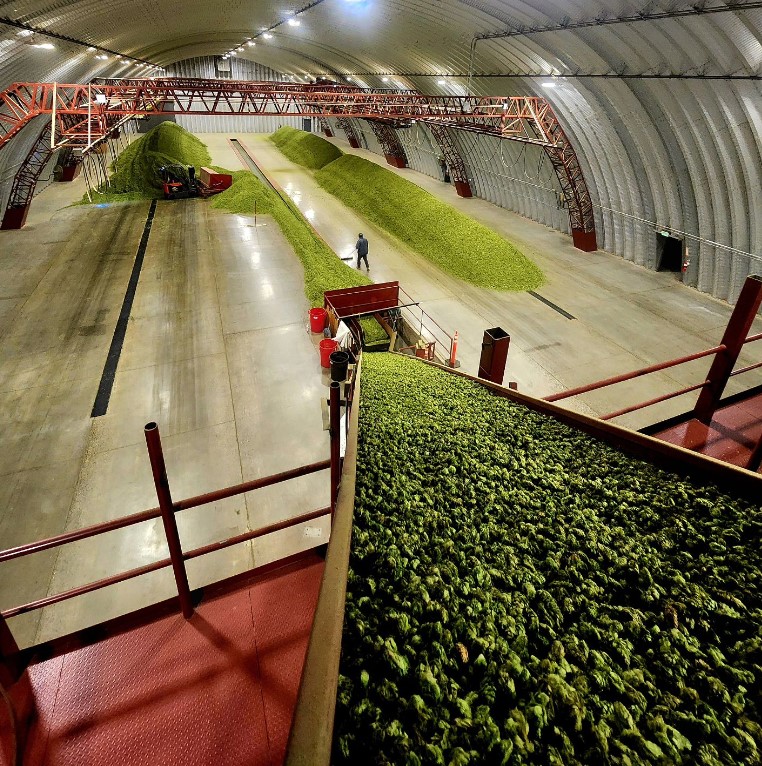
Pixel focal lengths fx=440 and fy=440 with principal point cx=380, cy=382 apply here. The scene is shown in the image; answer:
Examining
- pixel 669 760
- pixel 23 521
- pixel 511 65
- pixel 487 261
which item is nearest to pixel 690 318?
pixel 487 261

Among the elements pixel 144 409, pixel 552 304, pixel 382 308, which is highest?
pixel 552 304

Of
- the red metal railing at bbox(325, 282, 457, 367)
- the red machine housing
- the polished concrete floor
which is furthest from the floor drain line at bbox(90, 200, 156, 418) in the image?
the red machine housing

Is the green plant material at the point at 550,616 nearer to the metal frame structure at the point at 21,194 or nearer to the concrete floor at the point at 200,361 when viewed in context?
the concrete floor at the point at 200,361

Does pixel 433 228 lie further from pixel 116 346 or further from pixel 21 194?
pixel 21 194

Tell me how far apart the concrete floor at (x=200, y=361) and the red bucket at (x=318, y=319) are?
18.6 inches

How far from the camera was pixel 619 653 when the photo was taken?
2.47 metres

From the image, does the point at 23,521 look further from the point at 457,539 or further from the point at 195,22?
the point at 195,22

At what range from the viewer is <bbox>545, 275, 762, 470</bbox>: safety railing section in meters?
4.99

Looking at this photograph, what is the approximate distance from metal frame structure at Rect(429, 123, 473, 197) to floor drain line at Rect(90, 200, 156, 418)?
18.4 meters

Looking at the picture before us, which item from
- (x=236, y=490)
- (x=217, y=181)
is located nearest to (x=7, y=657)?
(x=236, y=490)

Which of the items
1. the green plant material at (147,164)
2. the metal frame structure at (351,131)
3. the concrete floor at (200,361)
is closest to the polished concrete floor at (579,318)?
the concrete floor at (200,361)

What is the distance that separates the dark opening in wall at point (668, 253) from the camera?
1681 centimetres

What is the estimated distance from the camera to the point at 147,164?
91.8ft

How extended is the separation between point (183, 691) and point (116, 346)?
10925mm
